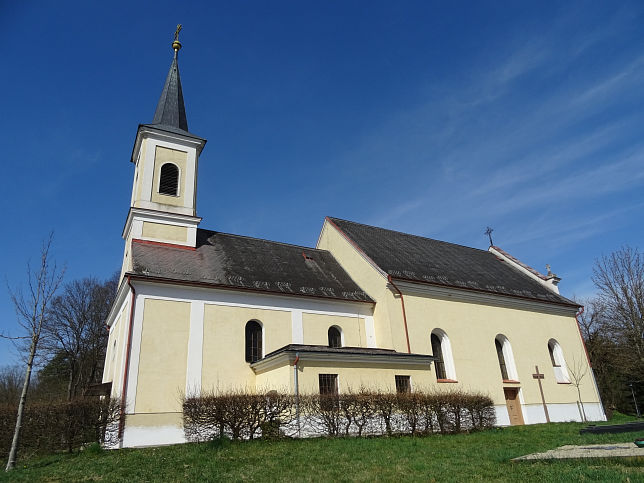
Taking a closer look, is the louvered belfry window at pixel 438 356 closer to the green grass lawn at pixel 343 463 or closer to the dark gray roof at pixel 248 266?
the dark gray roof at pixel 248 266

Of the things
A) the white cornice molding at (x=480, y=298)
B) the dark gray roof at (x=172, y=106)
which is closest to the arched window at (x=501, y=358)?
the white cornice molding at (x=480, y=298)

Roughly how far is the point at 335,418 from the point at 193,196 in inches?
541

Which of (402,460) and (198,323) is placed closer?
(402,460)

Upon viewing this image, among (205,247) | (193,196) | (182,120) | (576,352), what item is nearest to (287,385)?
(205,247)

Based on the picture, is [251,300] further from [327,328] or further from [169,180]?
[169,180]

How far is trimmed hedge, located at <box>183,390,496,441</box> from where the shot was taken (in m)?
13.2

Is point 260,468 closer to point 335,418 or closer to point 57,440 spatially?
point 335,418

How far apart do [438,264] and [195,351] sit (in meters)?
14.8

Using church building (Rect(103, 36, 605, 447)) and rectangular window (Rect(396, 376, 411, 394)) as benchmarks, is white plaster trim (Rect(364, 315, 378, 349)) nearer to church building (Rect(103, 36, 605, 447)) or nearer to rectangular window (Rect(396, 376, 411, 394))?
church building (Rect(103, 36, 605, 447))

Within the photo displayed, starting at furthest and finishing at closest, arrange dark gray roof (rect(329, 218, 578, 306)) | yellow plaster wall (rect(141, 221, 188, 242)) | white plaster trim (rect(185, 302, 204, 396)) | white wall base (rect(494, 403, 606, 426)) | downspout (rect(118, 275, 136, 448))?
dark gray roof (rect(329, 218, 578, 306)) → white wall base (rect(494, 403, 606, 426)) → yellow plaster wall (rect(141, 221, 188, 242)) → white plaster trim (rect(185, 302, 204, 396)) → downspout (rect(118, 275, 136, 448))

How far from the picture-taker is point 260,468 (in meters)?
9.71

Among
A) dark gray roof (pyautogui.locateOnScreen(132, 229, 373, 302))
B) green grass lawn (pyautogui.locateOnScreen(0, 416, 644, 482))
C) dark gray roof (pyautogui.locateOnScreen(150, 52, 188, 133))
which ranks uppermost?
dark gray roof (pyautogui.locateOnScreen(150, 52, 188, 133))

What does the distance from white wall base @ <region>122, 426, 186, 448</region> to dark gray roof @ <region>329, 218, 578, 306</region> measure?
1128 cm

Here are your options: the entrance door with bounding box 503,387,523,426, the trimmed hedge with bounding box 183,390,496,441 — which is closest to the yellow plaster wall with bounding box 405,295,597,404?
the entrance door with bounding box 503,387,523,426
